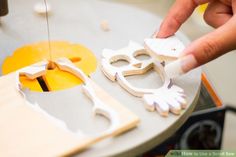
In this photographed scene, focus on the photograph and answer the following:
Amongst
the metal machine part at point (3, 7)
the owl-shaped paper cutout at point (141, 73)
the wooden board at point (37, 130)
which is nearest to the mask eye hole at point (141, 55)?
the owl-shaped paper cutout at point (141, 73)

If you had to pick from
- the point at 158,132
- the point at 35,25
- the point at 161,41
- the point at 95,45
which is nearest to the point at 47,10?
the point at 35,25

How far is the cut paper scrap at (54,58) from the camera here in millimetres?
495

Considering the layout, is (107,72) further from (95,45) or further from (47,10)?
(47,10)

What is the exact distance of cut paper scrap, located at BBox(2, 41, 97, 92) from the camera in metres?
0.50

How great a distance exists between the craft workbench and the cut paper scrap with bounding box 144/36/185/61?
4 centimetres

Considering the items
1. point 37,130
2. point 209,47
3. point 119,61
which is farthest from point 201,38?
point 37,130

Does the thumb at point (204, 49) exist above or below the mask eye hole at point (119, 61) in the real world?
above

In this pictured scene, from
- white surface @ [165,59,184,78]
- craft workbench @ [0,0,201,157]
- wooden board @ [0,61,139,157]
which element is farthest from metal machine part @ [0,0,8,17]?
white surface @ [165,59,184,78]

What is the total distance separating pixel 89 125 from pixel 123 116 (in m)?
0.04

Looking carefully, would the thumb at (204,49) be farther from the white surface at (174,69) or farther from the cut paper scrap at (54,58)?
the cut paper scrap at (54,58)

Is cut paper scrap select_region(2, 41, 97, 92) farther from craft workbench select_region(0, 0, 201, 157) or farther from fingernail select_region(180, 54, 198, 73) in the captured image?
fingernail select_region(180, 54, 198, 73)

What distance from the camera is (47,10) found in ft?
2.16

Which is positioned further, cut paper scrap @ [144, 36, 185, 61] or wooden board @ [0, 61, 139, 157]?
cut paper scrap @ [144, 36, 185, 61]

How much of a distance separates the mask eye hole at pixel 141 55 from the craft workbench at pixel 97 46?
0.12ft
